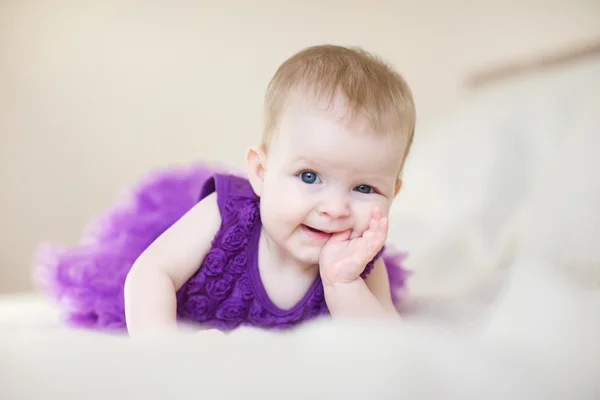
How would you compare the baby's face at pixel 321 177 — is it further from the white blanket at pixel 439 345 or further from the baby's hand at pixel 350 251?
the white blanket at pixel 439 345

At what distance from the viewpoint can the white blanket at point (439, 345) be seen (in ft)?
1.47

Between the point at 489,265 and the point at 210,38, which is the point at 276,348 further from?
the point at 210,38

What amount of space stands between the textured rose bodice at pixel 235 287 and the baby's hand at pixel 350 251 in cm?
10

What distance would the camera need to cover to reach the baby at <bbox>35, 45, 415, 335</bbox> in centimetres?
85

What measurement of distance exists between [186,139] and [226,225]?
1206 mm

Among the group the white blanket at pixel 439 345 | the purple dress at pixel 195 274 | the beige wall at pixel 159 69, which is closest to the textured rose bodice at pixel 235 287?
the purple dress at pixel 195 274

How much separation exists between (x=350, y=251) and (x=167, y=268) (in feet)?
0.93

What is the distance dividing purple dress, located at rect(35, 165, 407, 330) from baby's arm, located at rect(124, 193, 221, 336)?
2 centimetres

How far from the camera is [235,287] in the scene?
1.01 m

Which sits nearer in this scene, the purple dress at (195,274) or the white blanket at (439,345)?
the white blanket at (439,345)

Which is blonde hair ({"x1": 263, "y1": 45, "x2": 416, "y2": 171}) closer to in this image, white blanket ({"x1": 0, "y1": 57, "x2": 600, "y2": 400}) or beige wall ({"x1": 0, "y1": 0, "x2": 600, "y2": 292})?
white blanket ({"x1": 0, "y1": 57, "x2": 600, "y2": 400})

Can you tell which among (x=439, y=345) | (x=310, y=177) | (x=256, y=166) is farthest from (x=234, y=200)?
(x=439, y=345)

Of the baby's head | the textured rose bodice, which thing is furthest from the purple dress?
the baby's head

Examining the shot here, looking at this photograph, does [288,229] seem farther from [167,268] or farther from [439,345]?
[439,345]
